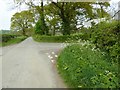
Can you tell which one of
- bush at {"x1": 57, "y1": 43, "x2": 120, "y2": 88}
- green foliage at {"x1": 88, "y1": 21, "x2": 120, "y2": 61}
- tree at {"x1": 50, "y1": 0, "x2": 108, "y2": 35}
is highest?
tree at {"x1": 50, "y1": 0, "x2": 108, "y2": 35}

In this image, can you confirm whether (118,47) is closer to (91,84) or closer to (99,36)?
(99,36)

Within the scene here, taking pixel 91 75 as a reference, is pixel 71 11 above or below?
above

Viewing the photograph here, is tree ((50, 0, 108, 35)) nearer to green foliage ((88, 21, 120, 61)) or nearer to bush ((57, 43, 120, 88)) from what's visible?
green foliage ((88, 21, 120, 61))

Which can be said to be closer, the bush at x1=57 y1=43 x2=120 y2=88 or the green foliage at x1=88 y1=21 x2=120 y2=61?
the bush at x1=57 y1=43 x2=120 y2=88

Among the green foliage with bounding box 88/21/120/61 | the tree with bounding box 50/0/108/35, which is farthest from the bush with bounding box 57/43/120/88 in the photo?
the tree with bounding box 50/0/108/35

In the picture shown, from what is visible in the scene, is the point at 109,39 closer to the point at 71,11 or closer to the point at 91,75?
the point at 91,75

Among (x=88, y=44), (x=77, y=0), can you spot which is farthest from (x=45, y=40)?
(x=88, y=44)

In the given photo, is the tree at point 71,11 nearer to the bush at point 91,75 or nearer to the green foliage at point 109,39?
the green foliage at point 109,39

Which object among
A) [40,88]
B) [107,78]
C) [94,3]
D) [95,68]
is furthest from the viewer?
[94,3]

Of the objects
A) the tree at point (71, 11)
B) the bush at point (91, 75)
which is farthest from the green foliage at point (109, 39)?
the tree at point (71, 11)

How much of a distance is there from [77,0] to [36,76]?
931 inches

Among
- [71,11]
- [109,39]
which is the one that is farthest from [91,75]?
[71,11]

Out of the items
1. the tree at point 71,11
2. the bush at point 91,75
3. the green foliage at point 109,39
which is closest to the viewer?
the bush at point 91,75

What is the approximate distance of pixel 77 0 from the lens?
102ft
